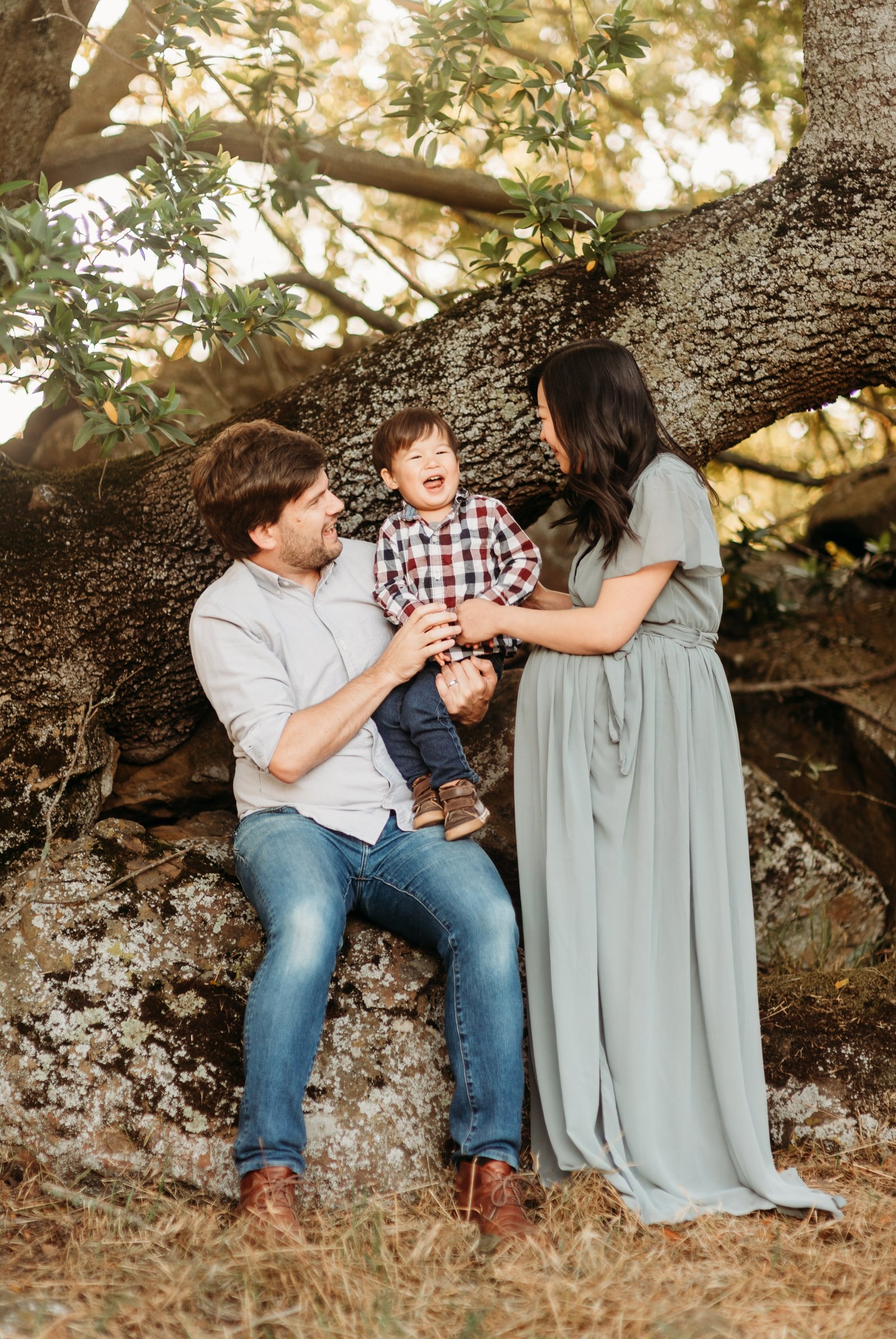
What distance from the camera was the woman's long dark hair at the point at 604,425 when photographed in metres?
2.81

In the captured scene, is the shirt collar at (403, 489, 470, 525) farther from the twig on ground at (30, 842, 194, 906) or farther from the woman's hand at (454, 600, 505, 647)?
the twig on ground at (30, 842, 194, 906)

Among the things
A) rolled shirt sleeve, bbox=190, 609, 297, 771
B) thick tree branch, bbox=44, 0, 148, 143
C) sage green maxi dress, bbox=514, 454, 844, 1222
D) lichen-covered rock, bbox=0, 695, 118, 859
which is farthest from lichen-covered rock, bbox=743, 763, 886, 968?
thick tree branch, bbox=44, 0, 148, 143

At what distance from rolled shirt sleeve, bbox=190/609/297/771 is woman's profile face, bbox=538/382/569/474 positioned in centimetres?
94

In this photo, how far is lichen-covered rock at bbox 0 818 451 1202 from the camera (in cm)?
260

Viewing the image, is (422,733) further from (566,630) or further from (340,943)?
(340,943)

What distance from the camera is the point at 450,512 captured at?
3086 millimetres

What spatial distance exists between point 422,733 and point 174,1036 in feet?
3.31

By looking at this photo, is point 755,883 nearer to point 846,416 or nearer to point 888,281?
point 888,281

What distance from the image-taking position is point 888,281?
3264mm

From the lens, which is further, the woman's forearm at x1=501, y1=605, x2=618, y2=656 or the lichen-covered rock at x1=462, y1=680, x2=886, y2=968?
the lichen-covered rock at x1=462, y1=680, x2=886, y2=968

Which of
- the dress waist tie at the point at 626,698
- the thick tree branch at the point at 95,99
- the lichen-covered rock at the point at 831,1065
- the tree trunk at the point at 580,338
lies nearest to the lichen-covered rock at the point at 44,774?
the tree trunk at the point at 580,338

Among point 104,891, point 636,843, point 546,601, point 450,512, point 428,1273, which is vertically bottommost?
point 428,1273

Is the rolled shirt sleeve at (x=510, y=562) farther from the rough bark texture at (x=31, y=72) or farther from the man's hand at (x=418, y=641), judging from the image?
the rough bark texture at (x=31, y=72)

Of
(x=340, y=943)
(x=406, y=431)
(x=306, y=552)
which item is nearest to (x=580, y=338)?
(x=406, y=431)
